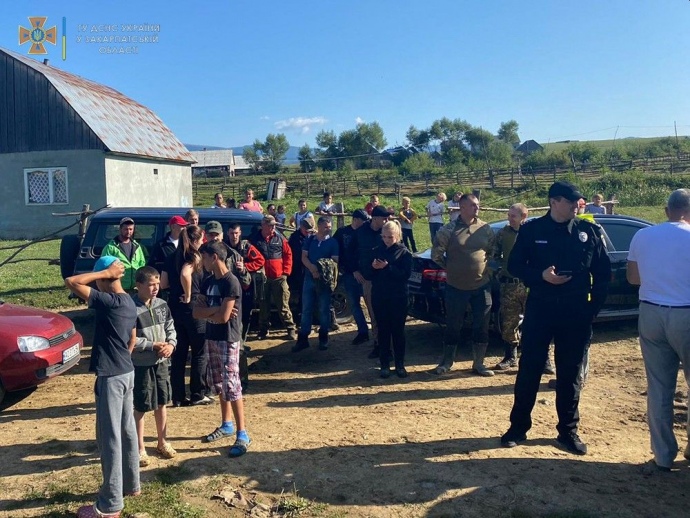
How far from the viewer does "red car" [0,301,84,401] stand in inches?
224

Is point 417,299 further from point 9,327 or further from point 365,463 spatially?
point 9,327

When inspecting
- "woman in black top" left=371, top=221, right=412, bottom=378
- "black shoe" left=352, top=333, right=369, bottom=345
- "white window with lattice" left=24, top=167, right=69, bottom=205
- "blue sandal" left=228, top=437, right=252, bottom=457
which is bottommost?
"blue sandal" left=228, top=437, right=252, bottom=457

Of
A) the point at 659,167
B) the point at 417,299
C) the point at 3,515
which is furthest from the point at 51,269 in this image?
the point at 659,167

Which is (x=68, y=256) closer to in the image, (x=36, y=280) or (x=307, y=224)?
(x=307, y=224)

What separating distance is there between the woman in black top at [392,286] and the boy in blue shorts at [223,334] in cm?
198

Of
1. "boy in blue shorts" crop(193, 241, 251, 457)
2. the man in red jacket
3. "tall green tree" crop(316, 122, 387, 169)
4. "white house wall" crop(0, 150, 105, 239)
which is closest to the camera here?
"boy in blue shorts" crop(193, 241, 251, 457)

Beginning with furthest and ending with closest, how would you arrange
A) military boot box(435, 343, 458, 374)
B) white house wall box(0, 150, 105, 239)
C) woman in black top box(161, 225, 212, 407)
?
white house wall box(0, 150, 105, 239)
military boot box(435, 343, 458, 374)
woman in black top box(161, 225, 212, 407)

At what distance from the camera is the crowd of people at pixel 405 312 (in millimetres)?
3816

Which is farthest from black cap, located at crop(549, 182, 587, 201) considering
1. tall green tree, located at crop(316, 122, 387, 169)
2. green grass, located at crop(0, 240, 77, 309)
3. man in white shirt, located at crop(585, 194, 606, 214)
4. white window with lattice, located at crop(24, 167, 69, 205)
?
tall green tree, located at crop(316, 122, 387, 169)

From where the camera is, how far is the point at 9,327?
19.3 feet

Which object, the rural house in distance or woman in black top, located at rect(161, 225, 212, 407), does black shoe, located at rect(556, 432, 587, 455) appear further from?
the rural house in distance

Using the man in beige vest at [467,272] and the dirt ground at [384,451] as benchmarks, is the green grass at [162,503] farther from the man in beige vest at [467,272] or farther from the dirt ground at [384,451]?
the man in beige vest at [467,272]

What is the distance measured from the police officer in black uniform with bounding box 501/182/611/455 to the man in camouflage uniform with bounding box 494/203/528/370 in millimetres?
1803

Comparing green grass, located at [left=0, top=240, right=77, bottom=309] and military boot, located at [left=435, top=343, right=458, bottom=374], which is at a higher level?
green grass, located at [left=0, top=240, right=77, bottom=309]
